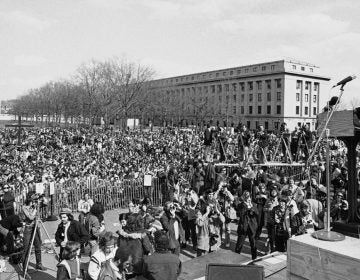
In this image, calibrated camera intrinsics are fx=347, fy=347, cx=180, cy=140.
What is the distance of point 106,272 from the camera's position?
530 cm

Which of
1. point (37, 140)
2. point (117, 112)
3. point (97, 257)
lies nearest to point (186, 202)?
point (97, 257)

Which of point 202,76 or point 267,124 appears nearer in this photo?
point 267,124

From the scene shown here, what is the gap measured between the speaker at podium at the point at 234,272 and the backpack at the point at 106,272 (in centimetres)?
187

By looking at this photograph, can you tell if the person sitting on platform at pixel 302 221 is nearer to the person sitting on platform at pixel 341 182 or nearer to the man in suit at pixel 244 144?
the person sitting on platform at pixel 341 182

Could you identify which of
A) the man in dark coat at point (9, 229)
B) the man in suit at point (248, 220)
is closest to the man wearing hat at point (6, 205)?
the man in dark coat at point (9, 229)

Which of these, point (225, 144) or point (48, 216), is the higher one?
point (225, 144)

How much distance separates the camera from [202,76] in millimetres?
103375

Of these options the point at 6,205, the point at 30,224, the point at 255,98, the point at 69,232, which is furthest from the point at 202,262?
the point at 255,98

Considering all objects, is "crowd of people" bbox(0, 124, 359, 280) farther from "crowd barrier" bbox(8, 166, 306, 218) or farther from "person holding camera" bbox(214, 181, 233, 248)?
"crowd barrier" bbox(8, 166, 306, 218)

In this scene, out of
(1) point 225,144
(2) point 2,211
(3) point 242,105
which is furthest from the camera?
(3) point 242,105

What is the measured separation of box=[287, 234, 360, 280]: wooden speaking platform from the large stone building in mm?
71526

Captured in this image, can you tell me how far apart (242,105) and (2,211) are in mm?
87789

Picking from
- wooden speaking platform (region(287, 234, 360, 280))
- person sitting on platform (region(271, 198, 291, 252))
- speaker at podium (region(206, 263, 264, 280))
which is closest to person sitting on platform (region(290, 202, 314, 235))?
person sitting on platform (region(271, 198, 291, 252))

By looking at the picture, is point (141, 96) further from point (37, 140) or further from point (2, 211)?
point (2, 211)
